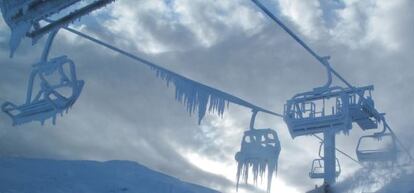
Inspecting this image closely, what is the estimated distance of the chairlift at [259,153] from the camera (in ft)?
64.3

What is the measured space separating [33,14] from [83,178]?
143363 millimetres

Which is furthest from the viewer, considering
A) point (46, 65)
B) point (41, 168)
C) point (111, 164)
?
point (111, 164)

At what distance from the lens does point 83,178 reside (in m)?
149

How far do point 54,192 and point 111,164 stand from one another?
44.8m

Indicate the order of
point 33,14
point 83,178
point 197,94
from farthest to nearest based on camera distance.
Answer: point 83,178
point 197,94
point 33,14

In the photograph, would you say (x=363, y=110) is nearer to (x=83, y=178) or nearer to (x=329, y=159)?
(x=329, y=159)

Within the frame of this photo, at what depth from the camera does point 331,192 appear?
20141mm

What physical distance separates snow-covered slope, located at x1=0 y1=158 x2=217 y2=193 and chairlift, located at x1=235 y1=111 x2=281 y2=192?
3950 inches

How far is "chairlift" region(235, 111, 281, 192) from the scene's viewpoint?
19609 mm

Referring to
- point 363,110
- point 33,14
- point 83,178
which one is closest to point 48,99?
point 33,14

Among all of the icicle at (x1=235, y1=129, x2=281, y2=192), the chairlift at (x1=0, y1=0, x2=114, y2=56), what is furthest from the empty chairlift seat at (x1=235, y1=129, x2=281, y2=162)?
the chairlift at (x1=0, y1=0, x2=114, y2=56)

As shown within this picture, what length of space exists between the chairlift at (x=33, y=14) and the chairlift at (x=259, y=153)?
10.7 m

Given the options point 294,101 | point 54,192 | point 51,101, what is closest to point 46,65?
point 51,101

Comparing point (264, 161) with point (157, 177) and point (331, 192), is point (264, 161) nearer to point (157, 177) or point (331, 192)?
point (331, 192)
